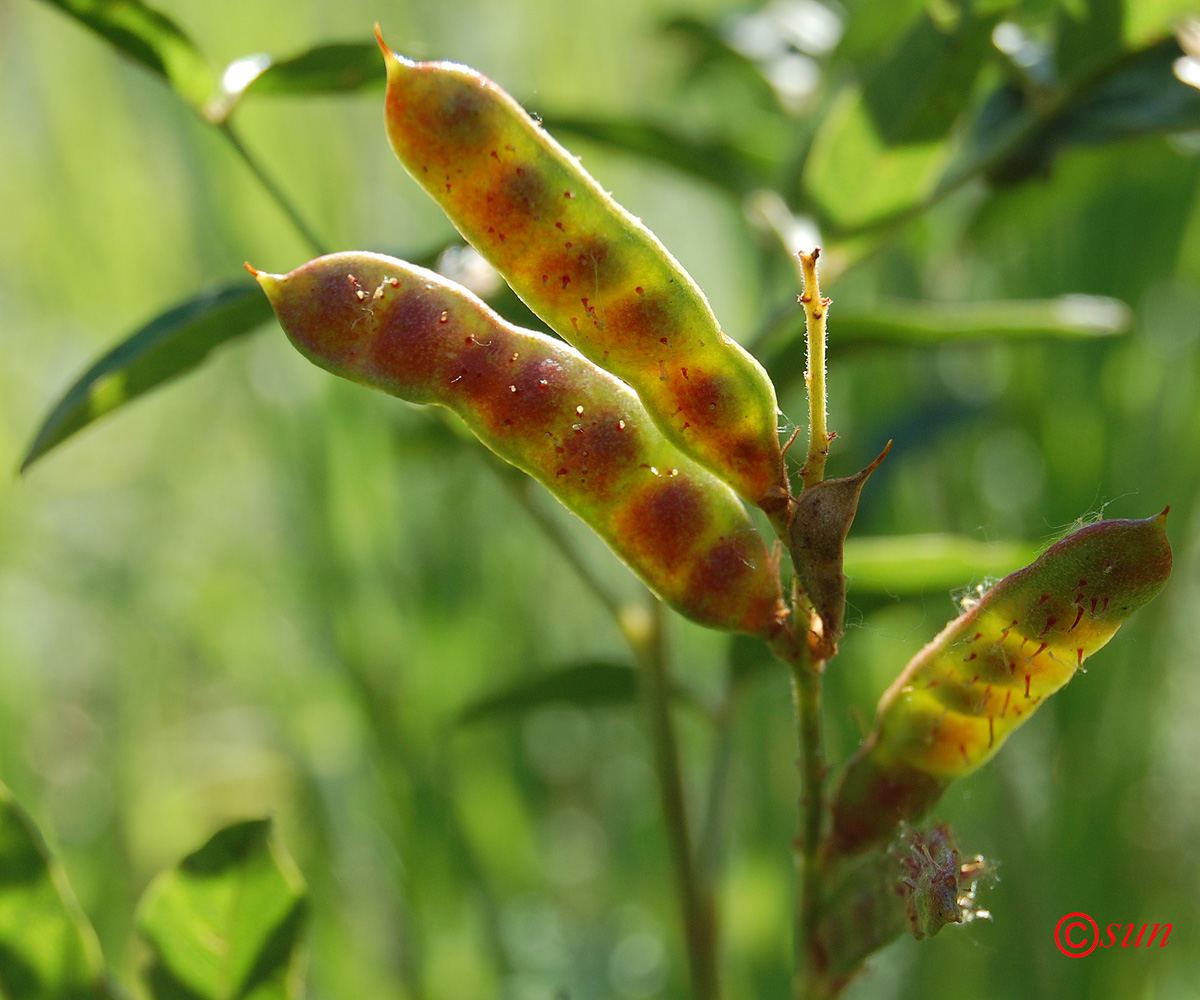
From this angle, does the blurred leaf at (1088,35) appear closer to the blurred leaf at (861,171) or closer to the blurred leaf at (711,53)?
the blurred leaf at (861,171)

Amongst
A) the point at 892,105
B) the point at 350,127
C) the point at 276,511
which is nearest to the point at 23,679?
the point at 276,511

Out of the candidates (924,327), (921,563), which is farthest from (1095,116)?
(921,563)

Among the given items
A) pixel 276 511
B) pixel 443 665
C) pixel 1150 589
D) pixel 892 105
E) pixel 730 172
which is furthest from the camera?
pixel 276 511

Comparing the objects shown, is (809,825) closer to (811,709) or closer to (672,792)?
(811,709)

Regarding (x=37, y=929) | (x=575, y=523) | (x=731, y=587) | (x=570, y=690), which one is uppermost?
(x=731, y=587)

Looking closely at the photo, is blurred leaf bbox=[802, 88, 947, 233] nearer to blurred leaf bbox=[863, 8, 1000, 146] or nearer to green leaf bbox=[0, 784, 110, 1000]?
blurred leaf bbox=[863, 8, 1000, 146]

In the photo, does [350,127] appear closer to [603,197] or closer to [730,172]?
[730,172]

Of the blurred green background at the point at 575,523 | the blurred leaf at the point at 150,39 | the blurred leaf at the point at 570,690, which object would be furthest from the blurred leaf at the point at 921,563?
the blurred leaf at the point at 150,39
